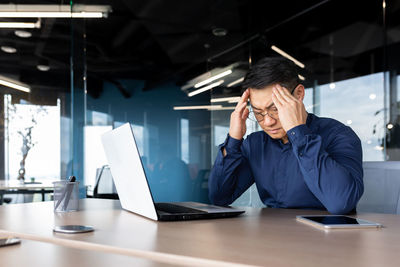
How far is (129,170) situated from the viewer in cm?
126

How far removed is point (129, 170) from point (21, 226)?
35 cm

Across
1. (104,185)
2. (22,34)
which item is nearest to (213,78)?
(104,185)

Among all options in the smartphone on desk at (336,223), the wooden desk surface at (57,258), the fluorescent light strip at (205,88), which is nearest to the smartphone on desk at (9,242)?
the wooden desk surface at (57,258)

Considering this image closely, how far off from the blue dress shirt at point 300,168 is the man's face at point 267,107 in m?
0.10

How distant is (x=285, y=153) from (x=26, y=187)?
10.2 ft

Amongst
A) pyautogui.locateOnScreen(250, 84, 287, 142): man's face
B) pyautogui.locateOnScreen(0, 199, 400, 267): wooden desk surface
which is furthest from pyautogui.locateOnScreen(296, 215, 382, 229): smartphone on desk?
pyautogui.locateOnScreen(250, 84, 287, 142): man's face

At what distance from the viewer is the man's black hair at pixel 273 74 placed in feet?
5.72

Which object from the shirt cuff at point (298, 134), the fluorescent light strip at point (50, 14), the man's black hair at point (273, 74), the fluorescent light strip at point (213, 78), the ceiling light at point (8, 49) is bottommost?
the shirt cuff at point (298, 134)

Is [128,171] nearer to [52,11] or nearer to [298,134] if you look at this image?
[298,134]

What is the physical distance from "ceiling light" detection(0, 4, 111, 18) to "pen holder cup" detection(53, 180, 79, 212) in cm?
337

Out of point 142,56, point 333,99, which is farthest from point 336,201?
point 142,56

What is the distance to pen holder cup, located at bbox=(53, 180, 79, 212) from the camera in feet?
4.93

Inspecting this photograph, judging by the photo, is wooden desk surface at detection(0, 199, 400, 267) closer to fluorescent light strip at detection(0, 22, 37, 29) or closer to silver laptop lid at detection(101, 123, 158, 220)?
silver laptop lid at detection(101, 123, 158, 220)

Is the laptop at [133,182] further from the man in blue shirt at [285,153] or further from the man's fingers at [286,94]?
the man's fingers at [286,94]
